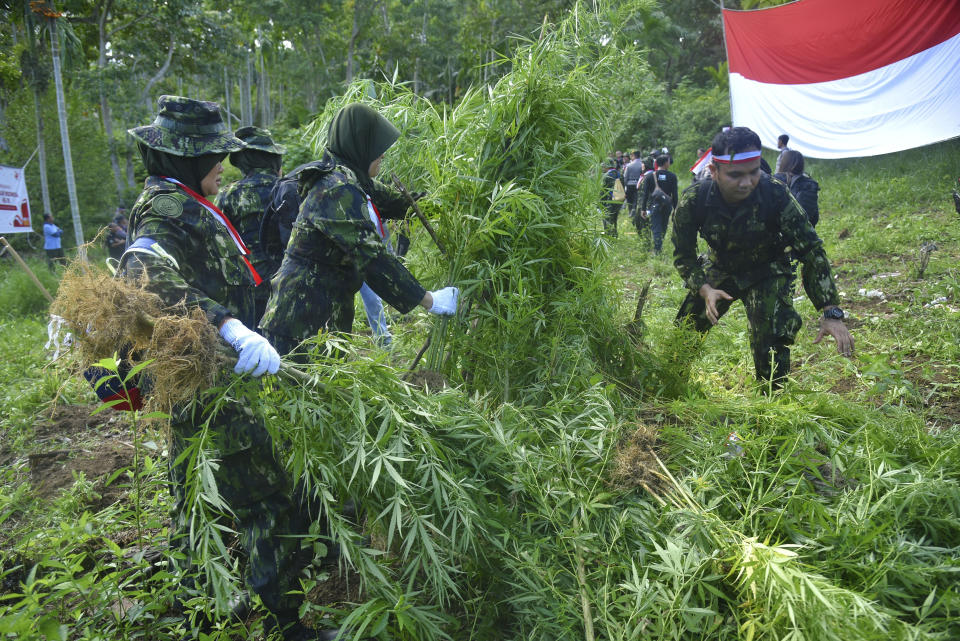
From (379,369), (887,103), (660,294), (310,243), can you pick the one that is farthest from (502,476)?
(887,103)

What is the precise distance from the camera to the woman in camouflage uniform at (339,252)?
2.55 m

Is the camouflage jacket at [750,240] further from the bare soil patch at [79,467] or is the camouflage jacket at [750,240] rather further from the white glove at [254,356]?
the bare soil patch at [79,467]

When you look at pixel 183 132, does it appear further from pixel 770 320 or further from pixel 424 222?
pixel 770 320

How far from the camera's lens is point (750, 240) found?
3449mm

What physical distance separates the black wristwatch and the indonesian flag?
8.51 meters

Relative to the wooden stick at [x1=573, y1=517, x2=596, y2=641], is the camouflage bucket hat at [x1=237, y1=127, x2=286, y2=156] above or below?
above

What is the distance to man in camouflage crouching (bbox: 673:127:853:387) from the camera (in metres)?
3.26

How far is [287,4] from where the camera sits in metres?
21.1

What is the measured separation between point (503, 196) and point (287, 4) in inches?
900

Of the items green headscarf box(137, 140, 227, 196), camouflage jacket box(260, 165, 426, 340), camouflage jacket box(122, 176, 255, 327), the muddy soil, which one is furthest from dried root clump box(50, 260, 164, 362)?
the muddy soil

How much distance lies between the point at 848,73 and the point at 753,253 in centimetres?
987

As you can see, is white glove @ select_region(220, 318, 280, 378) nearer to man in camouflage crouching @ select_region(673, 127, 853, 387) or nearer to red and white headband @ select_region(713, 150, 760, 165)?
man in camouflage crouching @ select_region(673, 127, 853, 387)

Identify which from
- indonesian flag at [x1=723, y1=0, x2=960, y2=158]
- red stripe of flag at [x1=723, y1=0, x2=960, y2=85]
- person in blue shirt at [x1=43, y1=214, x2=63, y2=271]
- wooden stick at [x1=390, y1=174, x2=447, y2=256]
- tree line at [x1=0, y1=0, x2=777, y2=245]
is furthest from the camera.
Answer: tree line at [x1=0, y1=0, x2=777, y2=245]

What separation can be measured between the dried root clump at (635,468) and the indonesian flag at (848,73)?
10117mm
